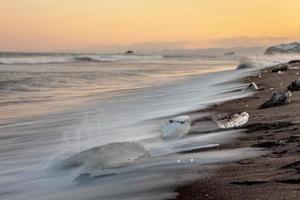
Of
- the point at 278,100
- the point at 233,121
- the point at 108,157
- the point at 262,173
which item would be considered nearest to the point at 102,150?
the point at 108,157

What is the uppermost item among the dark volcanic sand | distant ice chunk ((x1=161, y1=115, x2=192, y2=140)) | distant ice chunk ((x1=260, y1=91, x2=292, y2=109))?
distant ice chunk ((x1=260, y1=91, x2=292, y2=109))

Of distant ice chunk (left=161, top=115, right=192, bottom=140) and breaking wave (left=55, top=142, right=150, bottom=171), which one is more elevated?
distant ice chunk (left=161, top=115, right=192, bottom=140)

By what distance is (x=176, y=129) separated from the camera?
6445mm

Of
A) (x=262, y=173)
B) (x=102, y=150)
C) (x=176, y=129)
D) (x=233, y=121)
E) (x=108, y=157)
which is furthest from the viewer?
(x=233, y=121)

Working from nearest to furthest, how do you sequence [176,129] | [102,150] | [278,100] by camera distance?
[102,150], [176,129], [278,100]

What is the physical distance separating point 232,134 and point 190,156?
1.19 meters

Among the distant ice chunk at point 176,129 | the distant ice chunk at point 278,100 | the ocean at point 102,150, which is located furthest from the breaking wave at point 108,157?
the distant ice chunk at point 278,100

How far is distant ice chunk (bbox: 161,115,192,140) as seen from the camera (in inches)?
246

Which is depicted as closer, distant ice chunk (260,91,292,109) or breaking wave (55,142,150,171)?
breaking wave (55,142,150,171)

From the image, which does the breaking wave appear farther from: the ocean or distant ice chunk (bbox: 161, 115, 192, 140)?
distant ice chunk (bbox: 161, 115, 192, 140)

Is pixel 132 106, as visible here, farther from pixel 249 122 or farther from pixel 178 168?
pixel 178 168

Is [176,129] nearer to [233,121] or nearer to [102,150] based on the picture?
[233,121]

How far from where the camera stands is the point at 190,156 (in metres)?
4.73

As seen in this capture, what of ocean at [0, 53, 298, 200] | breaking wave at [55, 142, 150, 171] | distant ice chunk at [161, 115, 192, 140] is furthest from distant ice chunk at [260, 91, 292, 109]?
breaking wave at [55, 142, 150, 171]
